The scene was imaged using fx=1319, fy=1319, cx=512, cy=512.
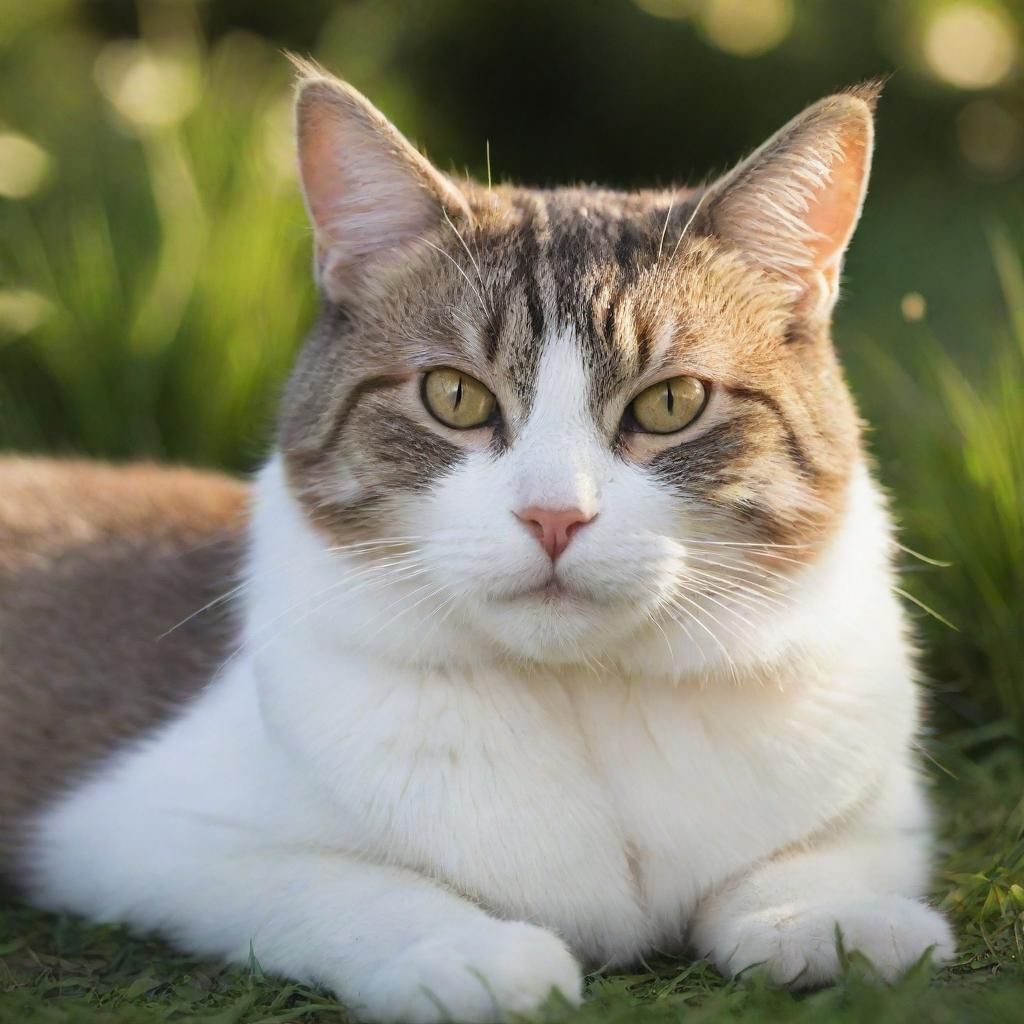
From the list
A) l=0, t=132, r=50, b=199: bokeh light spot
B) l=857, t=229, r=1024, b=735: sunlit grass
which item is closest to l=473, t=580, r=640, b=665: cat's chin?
l=857, t=229, r=1024, b=735: sunlit grass

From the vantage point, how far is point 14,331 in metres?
3.72

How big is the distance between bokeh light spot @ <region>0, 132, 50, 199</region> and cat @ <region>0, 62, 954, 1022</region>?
2.19 m

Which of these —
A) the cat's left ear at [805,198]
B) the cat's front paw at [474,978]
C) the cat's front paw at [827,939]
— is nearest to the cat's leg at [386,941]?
the cat's front paw at [474,978]

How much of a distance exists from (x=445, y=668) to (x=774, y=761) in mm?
507

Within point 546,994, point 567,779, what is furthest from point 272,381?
point 546,994

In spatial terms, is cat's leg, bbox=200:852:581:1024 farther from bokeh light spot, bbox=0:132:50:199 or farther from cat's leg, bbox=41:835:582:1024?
bokeh light spot, bbox=0:132:50:199

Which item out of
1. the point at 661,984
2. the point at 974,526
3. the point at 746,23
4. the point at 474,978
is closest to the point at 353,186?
the point at 474,978

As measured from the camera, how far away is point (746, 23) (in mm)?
5172

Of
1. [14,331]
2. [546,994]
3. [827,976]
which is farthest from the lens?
[14,331]

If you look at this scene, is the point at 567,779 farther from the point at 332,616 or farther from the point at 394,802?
the point at 332,616

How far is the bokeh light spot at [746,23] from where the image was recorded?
16.9 ft

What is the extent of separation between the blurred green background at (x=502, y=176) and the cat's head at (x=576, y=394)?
0.78 m

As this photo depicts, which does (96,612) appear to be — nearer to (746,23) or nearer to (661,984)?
(661,984)

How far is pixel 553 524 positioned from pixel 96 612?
50.1 inches
